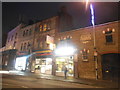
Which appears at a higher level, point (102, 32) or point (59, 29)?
point (59, 29)

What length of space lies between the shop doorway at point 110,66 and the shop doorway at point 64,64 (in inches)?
209

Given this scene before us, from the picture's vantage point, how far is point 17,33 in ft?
107

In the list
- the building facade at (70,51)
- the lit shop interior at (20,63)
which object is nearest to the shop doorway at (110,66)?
the building facade at (70,51)

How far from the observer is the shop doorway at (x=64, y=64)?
18666mm

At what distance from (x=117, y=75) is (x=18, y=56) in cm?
2427

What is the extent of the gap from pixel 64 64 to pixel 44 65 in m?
4.84

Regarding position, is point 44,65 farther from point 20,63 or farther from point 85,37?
point 85,37

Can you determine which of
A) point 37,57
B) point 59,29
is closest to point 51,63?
point 37,57

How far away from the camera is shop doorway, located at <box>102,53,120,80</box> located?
14938 mm

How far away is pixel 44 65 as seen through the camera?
72.2 feet

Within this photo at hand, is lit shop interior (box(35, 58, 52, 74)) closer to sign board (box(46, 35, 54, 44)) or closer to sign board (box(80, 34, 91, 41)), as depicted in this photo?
sign board (box(46, 35, 54, 44))

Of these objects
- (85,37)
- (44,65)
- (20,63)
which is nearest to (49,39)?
(44,65)

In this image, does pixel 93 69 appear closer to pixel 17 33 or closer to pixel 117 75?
pixel 117 75

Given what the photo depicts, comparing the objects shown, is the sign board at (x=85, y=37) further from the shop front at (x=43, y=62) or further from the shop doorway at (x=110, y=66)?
the shop front at (x=43, y=62)
